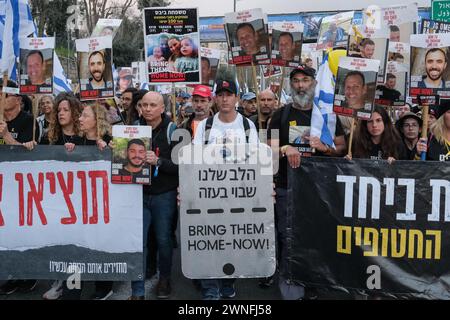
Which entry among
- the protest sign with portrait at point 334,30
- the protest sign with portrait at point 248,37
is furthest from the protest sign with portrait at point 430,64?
the protest sign with portrait at point 334,30

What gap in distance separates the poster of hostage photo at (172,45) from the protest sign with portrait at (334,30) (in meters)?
4.41

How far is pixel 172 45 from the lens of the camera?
5324 millimetres

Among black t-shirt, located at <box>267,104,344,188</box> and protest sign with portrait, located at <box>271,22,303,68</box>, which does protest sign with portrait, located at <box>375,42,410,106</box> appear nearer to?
protest sign with portrait, located at <box>271,22,303,68</box>

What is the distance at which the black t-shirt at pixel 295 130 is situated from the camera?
4.89 metres

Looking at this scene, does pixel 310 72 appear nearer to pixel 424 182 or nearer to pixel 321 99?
pixel 321 99

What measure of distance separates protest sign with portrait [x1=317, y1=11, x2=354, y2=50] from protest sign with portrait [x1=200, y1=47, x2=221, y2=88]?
248 cm

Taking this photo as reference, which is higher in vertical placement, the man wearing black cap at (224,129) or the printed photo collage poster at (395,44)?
the printed photo collage poster at (395,44)

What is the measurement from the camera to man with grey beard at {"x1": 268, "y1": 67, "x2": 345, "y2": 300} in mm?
4809

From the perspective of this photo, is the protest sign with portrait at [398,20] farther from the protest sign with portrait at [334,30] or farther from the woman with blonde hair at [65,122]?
the woman with blonde hair at [65,122]

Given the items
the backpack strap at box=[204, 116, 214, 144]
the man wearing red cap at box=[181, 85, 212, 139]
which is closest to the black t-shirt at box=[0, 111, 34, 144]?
the man wearing red cap at box=[181, 85, 212, 139]

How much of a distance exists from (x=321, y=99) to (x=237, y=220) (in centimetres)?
136

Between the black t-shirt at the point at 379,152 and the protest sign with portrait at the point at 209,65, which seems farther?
the protest sign with portrait at the point at 209,65

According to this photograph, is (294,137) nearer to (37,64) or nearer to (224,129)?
(224,129)

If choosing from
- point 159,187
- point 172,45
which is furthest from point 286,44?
point 159,187
